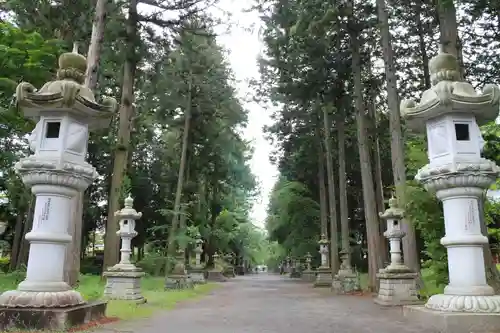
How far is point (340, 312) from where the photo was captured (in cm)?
972

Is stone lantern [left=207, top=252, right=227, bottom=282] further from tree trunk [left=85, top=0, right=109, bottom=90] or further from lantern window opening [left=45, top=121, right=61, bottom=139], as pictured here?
lantern window opening [left=45, top=121, right=61, bottom=139]

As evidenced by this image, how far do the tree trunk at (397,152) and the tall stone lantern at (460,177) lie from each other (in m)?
5.80

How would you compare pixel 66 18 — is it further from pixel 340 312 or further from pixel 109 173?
pixel 109 173

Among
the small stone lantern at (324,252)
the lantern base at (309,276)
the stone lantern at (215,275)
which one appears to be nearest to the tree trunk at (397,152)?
the small stone lantern at (324,252)

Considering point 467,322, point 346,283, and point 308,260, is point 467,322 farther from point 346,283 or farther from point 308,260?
point 308,260

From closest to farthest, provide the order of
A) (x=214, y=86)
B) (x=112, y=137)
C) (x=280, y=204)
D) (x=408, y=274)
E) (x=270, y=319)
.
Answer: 1. (x=270, y=319)
2. (x=408, y=274)
3. (x=112, y=137)
4. (x=214, y=86)
5. (x=280, y=204)

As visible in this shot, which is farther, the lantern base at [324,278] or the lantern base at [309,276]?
the lantern base at [309,276]

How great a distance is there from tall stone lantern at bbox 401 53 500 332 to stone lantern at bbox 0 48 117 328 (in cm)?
501

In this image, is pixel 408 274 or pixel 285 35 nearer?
pixel 408 274

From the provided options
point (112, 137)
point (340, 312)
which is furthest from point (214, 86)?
point (340, 312)

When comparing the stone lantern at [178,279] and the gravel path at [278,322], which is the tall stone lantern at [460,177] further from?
the stone lantern at [178,279]

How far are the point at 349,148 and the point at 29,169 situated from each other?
20406mm

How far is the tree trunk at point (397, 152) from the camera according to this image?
39.9 ft

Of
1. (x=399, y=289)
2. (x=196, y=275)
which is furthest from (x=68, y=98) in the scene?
(x=196, y=275)
